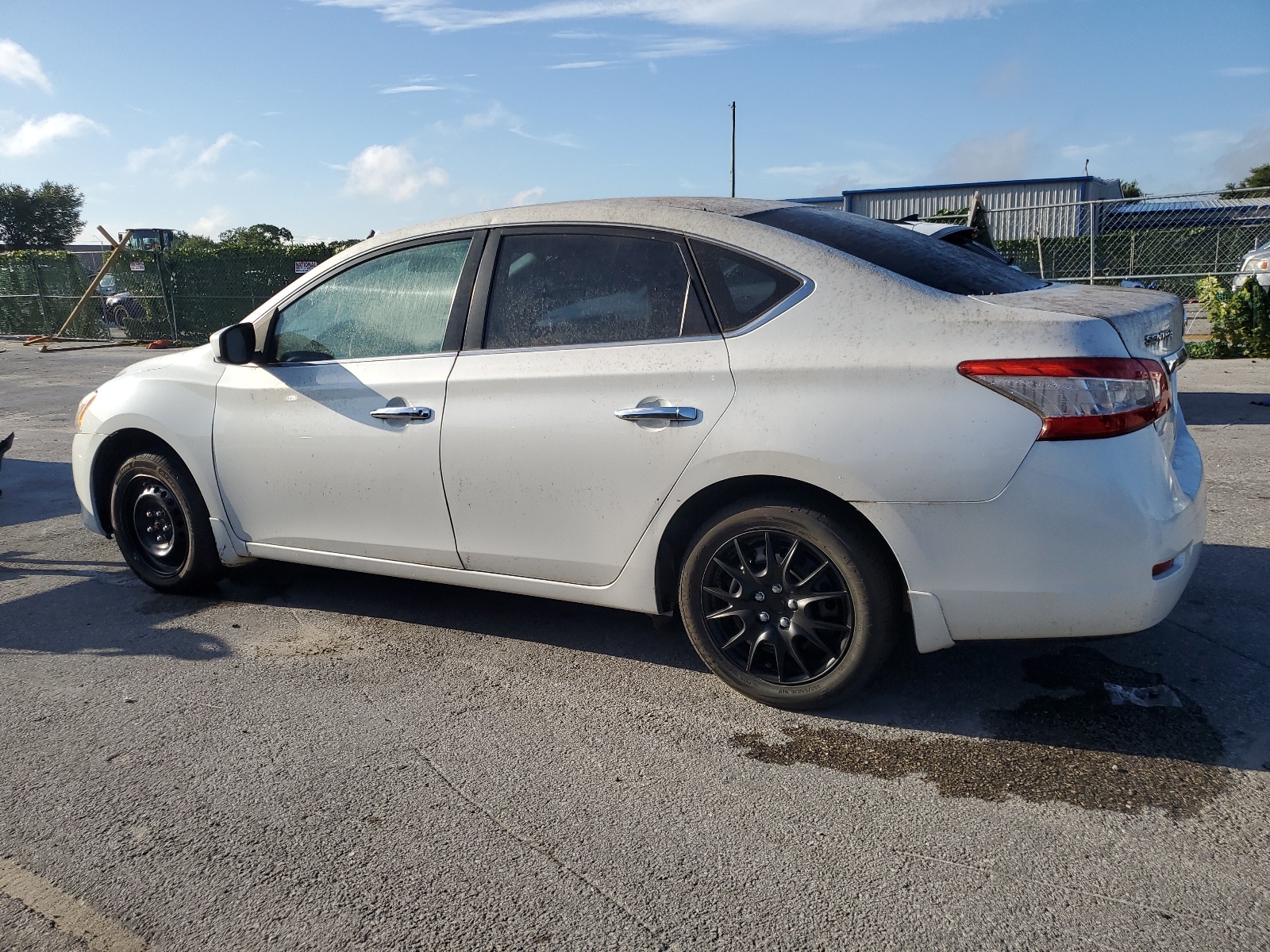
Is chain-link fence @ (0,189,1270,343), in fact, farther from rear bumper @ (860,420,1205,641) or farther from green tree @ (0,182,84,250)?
green tree @ (0,182,84,250)

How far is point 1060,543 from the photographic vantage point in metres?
2.96

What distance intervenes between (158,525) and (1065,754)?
4.13m

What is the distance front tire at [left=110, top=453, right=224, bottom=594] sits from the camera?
4801 millimetres

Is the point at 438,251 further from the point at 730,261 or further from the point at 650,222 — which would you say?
the point at 730,261

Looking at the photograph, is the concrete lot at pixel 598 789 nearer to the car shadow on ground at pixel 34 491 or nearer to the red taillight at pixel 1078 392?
the red taillight at pixel 1078 392

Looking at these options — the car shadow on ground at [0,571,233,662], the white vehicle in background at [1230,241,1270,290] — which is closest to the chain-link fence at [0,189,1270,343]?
the white vehicle in background at [1230,241,1270,290]

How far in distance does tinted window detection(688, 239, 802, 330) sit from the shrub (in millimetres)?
12398

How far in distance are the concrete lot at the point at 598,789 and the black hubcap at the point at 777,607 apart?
8.6 inches

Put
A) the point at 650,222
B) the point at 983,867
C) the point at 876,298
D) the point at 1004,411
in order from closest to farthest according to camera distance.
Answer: the point at 983,867
the point at 1004,411
the point at 876,298
the point at 650,222

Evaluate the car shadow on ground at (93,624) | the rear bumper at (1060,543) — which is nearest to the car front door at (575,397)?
the rear bumper at (1060,543)

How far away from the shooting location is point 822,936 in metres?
2.36

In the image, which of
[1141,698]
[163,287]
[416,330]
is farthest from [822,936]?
[163,287]

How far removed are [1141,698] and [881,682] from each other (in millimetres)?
853

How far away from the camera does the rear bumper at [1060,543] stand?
2.91 m
